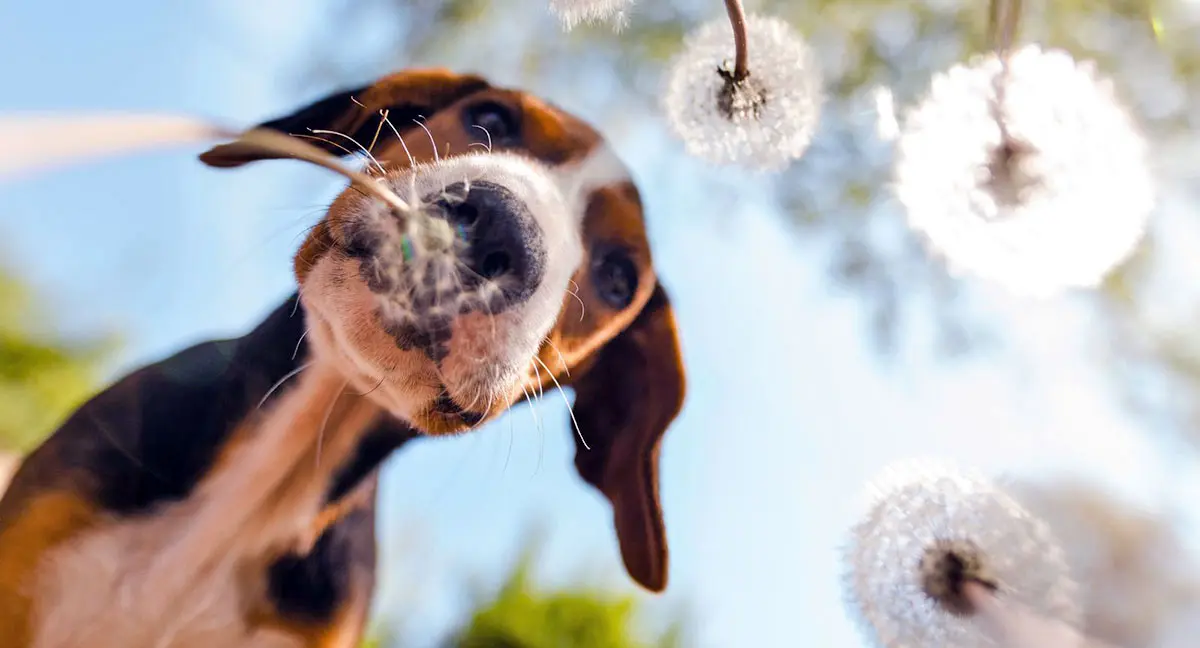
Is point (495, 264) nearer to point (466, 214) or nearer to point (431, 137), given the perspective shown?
point (466, 214)

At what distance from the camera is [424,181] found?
1030 millimetres

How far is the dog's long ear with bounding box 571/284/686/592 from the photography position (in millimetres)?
1453

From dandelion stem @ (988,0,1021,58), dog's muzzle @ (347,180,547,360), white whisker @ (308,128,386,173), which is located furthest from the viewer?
white whisker @ (308,128,386,173)

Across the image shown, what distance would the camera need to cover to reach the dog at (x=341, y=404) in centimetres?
106

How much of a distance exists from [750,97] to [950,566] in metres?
0.80

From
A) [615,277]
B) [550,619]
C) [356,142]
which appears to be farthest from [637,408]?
[356,142]

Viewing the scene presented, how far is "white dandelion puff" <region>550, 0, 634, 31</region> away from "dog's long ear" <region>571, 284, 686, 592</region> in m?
0.56

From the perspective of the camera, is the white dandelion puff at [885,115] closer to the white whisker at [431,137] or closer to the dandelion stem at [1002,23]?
the dandelion stem at [1002,23]

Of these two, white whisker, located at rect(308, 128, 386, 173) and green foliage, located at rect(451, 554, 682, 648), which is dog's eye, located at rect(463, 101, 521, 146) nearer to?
white whisker, located at rect(308, 128, 386, 173)

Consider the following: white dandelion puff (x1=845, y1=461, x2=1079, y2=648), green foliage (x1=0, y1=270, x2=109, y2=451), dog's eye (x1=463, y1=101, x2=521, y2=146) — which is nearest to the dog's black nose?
dog's eye (x1=463, y1=101, x2=521, y2=146)

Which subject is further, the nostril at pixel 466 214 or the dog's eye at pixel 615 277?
the dog's eye at pixel 615 277

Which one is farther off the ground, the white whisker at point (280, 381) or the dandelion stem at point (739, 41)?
the dandelion stem at point (739, 41)

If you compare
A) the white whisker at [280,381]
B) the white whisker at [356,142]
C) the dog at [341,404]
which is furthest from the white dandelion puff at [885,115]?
the white whisker at [280,381]

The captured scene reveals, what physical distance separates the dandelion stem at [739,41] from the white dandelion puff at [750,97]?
0.4 inches
